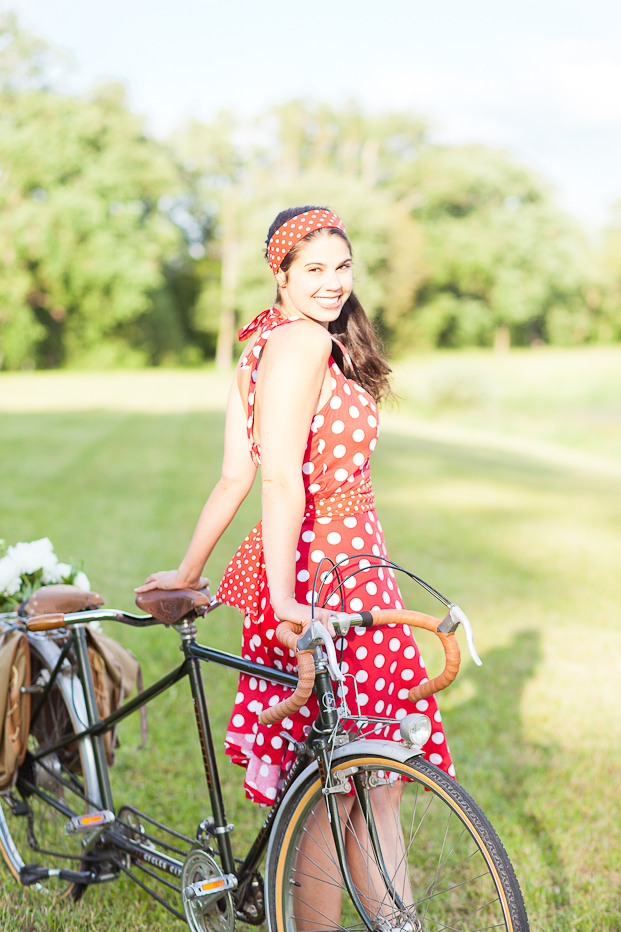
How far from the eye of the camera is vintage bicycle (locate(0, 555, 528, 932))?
180 centimetres

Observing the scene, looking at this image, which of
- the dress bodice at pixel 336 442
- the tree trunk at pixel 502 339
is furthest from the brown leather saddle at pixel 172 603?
the tree trunk at pixel 502 339

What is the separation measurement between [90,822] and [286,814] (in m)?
0.84

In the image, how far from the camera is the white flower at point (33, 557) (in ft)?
10.3

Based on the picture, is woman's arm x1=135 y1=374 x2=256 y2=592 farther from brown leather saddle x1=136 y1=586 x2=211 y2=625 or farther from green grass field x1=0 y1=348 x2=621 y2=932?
green grass field x1=0 y1=348 x2=621 y2=932

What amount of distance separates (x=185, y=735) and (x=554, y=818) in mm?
1732

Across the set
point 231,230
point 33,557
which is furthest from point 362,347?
point 231,230

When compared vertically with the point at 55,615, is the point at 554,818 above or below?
below

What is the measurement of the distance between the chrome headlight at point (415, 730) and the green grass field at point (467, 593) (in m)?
Result: 1.24

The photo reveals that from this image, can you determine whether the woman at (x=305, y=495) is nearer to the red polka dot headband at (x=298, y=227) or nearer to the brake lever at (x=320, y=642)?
the red polka dot headband at (x=298, y=227)

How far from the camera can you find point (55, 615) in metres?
2.56

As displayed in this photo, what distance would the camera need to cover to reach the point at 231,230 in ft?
150

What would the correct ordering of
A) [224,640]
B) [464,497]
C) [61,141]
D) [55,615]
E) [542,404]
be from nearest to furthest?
[55,615], [224,640], [464,497], [542,404], [61,141]

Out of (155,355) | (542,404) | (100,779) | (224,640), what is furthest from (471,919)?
(155,355)

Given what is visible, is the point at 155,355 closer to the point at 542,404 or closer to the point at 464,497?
the point at 542,404
